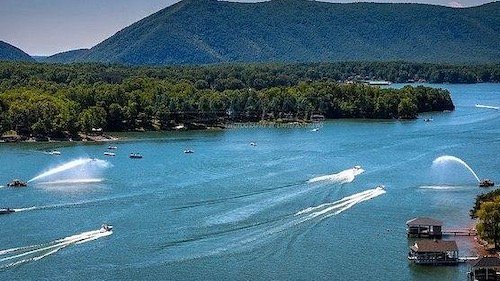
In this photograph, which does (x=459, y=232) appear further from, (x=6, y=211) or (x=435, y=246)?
(x=6, y=211)

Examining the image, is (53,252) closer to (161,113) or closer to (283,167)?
(283,167)

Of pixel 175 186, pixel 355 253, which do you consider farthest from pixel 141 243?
pixel 175 186

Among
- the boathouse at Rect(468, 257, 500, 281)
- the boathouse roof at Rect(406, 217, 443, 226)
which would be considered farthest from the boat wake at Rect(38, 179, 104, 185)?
the boathouse at Rect(468, 257, 500, 281)

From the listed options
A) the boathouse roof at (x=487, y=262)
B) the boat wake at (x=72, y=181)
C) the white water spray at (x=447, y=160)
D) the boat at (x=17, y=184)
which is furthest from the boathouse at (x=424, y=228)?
the boat at (x=17, y=184)

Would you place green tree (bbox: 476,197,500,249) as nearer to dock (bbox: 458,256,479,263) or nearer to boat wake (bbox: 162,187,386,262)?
dock (bbox: 458,256,479,263)

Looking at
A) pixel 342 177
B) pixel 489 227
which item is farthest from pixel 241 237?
pixel 342 177

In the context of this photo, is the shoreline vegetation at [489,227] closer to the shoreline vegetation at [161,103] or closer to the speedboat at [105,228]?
the speedboat at [105,228]

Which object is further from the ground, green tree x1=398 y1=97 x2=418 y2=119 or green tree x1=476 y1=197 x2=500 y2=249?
green tree x1=398 y1=97 x2=418 y2=119
